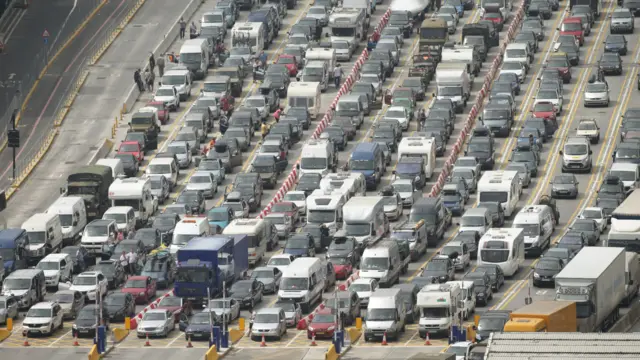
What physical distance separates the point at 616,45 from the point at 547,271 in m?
45.4

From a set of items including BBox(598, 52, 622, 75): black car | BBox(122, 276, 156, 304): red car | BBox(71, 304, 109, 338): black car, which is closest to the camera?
BBox(71, 304, 109, 338): black car

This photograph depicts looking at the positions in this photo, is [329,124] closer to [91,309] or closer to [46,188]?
[46,188]

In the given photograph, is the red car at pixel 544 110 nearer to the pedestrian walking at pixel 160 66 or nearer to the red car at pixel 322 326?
the pedestrian walking at pixel 160 66

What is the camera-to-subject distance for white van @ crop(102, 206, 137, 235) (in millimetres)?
125812

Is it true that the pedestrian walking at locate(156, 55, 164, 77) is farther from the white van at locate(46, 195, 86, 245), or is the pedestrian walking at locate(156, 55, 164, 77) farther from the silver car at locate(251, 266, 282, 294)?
the silver car at locate(251, 266, 282, 294)

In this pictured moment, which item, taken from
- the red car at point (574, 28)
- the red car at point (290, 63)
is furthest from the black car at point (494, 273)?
the red car at point (574, 28)

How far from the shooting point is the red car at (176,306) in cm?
11025

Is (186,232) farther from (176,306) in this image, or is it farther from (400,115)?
(400,115)

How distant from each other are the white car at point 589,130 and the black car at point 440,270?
1002 inches

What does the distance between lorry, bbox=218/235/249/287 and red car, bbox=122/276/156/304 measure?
368 cm

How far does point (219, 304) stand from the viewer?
10981cm

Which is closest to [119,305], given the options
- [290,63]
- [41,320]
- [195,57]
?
[41,320]

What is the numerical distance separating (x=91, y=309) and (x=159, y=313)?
327 cm

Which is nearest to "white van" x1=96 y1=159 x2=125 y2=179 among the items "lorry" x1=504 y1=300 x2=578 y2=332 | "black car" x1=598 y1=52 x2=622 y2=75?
"black car" x1=598 y1=52 x2=622 y2=75
